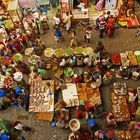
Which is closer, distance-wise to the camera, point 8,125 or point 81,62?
point 8,125

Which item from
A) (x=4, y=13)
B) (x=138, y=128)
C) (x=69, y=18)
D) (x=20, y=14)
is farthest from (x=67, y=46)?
(x=138, y=128)

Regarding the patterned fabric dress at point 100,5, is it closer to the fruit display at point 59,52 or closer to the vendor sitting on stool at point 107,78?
the fruit display at point 59,52

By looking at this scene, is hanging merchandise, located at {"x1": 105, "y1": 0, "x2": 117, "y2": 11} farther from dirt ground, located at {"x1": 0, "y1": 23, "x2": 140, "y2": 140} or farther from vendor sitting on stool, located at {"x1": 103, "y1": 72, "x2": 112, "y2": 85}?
vendor sitting on stool, located at {"x1": 103, "y1": 72, "x2": 112, "y2": 85}

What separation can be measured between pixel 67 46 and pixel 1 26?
15.2ft

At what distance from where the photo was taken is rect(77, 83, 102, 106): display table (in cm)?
1176

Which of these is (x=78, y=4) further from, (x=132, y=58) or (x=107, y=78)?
(x=107, y=78)

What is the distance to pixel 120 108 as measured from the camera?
11.4 meters

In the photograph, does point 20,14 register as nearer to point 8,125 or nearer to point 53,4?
point 53,4

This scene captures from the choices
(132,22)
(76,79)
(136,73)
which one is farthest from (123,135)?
(132,22)

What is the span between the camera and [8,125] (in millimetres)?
11312

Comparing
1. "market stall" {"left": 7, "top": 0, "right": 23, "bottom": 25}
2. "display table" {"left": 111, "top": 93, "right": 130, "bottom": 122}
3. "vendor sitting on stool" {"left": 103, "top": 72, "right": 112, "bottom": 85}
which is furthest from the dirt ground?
"market stall" {"left": 7, "top": 0, "right": 23, "bottom": 25}

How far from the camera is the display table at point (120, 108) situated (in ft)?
36.7

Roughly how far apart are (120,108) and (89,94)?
1.75 metres

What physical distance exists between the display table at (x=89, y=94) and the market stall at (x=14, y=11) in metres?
6.72
